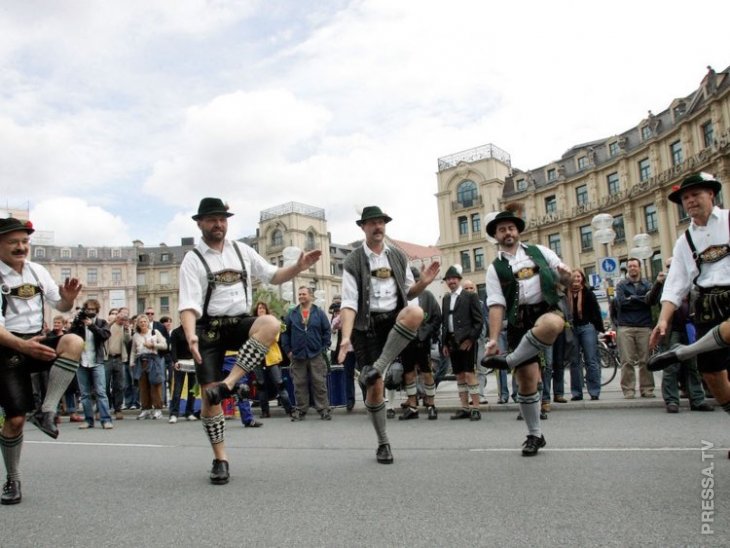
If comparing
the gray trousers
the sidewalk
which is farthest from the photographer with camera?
the sidewalk

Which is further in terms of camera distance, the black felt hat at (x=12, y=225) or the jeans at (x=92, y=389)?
the jeans at (x=92, y=389)

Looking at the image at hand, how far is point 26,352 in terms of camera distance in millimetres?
4648

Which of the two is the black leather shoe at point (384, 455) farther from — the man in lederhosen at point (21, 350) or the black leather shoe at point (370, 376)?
the man in lederhosen at point (21, 350)

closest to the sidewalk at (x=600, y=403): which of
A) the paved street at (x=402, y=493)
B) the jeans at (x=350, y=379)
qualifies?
the jeans at (x=350, y=379)

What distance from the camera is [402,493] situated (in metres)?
4.20

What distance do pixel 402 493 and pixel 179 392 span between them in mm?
8831

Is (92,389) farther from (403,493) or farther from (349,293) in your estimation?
(403,493)

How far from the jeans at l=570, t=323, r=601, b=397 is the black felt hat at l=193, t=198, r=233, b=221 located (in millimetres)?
7302

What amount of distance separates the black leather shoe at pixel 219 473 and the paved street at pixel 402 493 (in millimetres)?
77

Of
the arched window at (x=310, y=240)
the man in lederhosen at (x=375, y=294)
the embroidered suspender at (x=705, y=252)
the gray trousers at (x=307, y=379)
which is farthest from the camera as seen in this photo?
the arched window at (x=310, y=240)

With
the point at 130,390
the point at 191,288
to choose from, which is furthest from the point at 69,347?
the point at 130,390

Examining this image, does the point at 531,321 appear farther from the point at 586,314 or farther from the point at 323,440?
the point at 586,314

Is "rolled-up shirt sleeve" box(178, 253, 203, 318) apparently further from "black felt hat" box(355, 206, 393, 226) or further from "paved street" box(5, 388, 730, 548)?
"black felt hat" box(355, 206, 393, 226)

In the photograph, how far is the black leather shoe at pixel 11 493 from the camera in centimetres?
457
